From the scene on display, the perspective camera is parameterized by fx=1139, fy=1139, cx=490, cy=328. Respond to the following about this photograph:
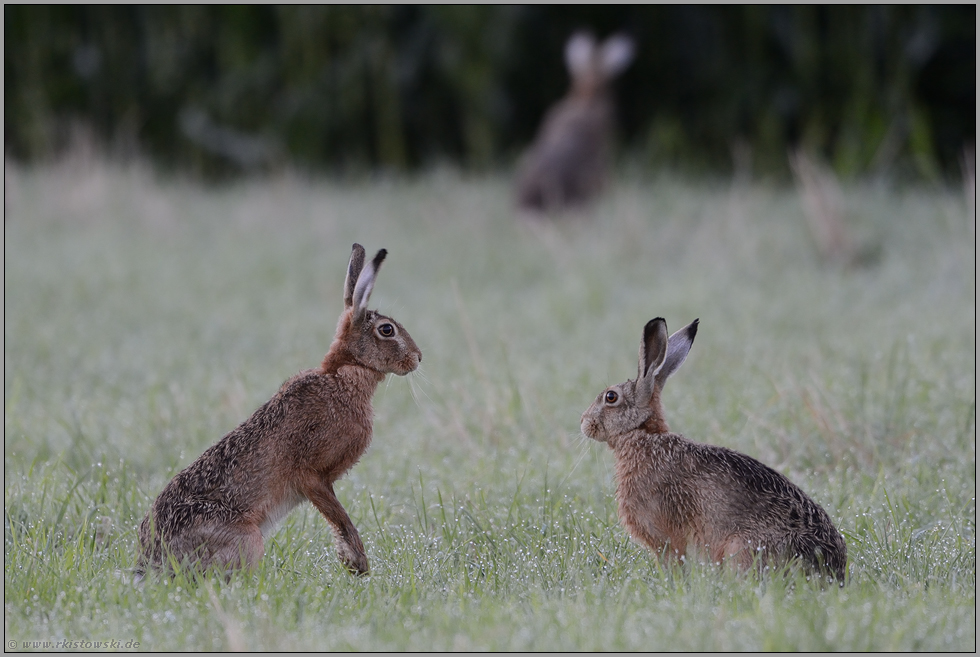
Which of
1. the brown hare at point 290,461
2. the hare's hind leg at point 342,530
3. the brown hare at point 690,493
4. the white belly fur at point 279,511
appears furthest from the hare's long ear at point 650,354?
the white belly fur at point 279,511

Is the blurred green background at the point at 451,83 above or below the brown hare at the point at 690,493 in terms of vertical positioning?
above

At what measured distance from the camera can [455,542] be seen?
11.8 ft

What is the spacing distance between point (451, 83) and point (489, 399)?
920 centimetres

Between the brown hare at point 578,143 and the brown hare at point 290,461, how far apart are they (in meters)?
7.01

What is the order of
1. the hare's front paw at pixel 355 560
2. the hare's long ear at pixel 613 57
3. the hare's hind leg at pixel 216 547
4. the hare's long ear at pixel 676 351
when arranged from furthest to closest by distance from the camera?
the hare's long ear at pixel 613 57
the hare's long ear at pixel 676 351
the hare's front paw at pixel 355 560
the hare's hind leg at pixel 216 547

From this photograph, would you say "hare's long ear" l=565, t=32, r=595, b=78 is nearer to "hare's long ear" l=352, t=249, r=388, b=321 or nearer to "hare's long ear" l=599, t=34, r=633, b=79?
"hare's long ear" l=599, t=34, r=633, b=79

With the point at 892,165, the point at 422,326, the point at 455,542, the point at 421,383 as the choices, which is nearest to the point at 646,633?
the point at 455,542

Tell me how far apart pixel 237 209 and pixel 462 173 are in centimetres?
316

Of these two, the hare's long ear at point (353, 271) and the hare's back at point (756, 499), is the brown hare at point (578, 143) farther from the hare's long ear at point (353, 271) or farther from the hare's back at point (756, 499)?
the hare's back at point (756, 499)

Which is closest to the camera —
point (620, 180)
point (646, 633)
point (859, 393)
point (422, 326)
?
point (646, 633)

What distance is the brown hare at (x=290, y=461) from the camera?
323 centimetres

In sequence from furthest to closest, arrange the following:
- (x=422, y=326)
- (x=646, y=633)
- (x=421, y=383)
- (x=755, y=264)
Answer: (x=755, y=264) → (x=422, y=326) → (x=421, y=383) → (x=646, y=633)

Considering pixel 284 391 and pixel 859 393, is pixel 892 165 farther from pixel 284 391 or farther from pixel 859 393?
pixel 284 391

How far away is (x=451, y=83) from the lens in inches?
536
